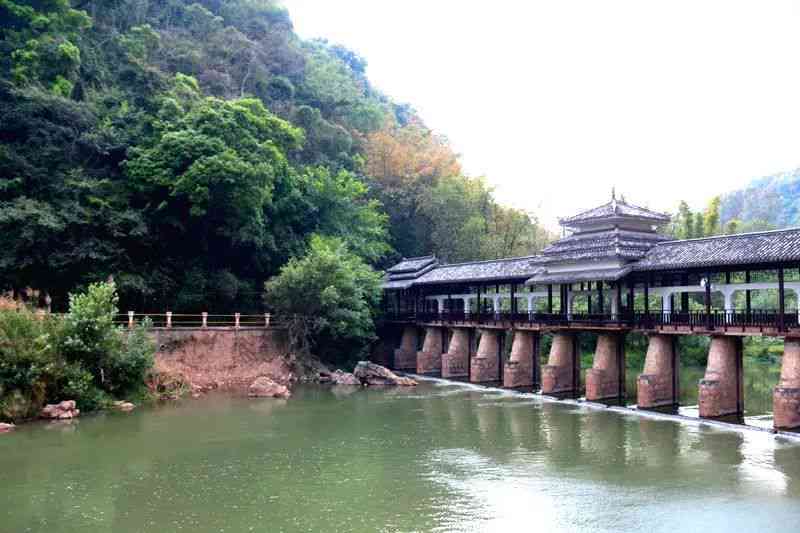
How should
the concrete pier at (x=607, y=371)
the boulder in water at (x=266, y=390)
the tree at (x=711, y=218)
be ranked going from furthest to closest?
the tree at (x=711, y=218), the boulder in water at (x=266, y=390), the concrete pier at (x=607, y=371)

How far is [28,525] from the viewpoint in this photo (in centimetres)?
1444

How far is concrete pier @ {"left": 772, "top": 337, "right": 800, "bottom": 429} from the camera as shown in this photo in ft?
73.3

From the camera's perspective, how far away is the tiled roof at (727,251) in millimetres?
23078

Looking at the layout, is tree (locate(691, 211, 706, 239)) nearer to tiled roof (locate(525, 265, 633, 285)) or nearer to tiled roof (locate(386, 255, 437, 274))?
tiled roof (locate(386, 255, 437, 274))

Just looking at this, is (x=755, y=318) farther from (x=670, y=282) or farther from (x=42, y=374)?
(x=42, y=374)

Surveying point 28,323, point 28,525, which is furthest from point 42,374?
point 28,525

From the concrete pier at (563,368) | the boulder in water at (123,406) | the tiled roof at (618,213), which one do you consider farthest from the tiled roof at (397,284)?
the boulder in water at (123,406)

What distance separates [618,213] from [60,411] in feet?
76.8

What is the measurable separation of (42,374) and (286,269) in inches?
593

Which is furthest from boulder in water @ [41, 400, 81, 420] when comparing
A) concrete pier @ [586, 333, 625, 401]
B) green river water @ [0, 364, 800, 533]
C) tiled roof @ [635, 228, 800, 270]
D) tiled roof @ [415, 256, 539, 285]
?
tiled roof @ [635, 228, 800, 270]

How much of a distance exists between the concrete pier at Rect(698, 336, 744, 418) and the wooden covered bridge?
1.4 inches

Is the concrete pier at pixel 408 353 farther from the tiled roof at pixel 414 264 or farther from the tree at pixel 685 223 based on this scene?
the tree at pixel 685 223

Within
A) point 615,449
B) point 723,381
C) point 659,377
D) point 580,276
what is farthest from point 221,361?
point 723,381

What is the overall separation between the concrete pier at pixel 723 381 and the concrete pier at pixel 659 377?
2290mm
